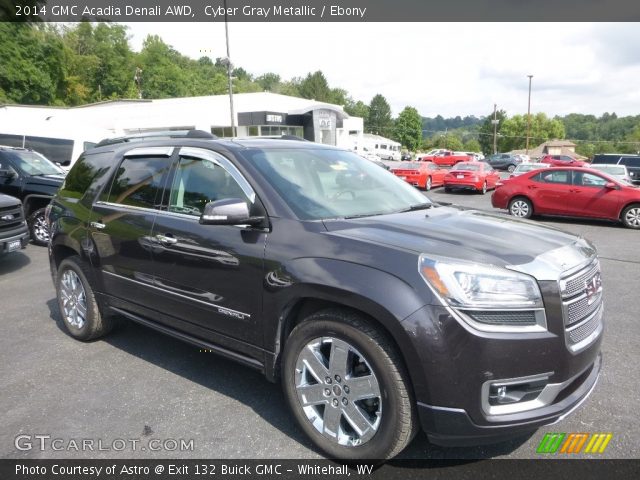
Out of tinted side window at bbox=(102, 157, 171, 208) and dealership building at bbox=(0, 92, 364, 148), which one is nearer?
tinted side window at bbox=(102, 157, 171, 208)

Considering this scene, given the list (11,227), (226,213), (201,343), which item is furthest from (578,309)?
(11,227)

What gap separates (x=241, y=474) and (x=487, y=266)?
5.93ft

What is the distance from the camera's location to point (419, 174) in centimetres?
2173

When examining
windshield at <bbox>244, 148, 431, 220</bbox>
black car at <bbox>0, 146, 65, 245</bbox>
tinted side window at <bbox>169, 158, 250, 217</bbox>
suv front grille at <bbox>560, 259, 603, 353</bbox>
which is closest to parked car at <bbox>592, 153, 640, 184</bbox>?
windshield at <bbox>244, 148, 431, 220</bbox>

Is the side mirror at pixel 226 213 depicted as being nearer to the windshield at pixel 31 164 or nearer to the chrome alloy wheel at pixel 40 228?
the chrome alloy wheel at pixel 40 228

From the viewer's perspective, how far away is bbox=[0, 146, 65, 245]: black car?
9.73m

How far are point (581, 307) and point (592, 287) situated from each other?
0.26m

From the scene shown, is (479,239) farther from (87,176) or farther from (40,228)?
(40,228)

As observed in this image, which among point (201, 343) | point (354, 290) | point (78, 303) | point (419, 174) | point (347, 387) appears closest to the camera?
point (354, 290)

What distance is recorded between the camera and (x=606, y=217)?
40.1 ft

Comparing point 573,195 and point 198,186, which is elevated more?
point 198,186

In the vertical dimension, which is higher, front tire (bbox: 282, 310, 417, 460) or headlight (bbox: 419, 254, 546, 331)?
headlight (bbox: 419, 254, 546, 331)

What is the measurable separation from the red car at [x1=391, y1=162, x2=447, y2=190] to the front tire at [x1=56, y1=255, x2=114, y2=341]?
17.9m

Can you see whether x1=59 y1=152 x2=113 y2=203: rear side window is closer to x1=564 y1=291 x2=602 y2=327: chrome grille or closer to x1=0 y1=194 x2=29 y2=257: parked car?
x1=0 y1=194 x2=29 y2=257: parked car
